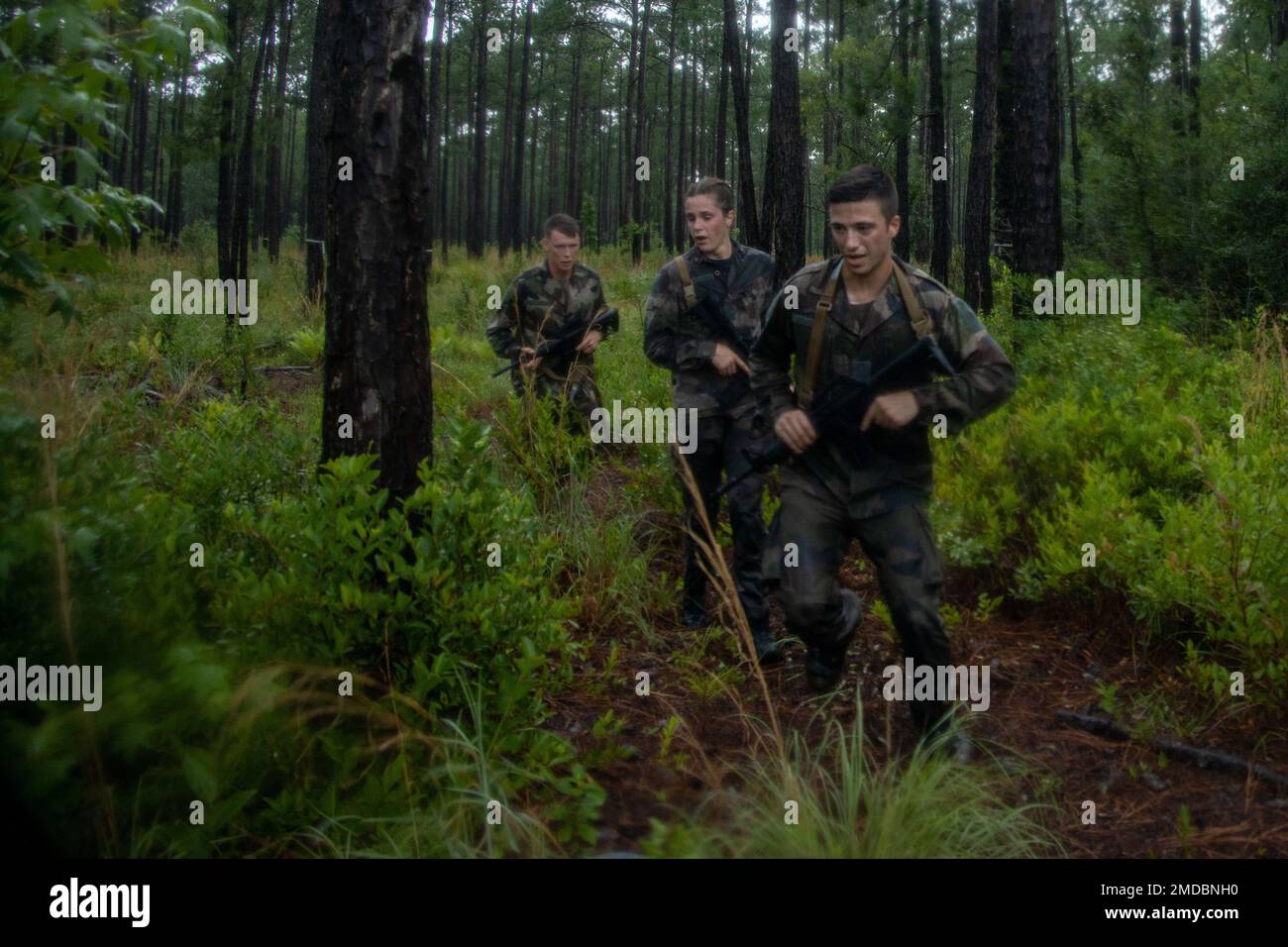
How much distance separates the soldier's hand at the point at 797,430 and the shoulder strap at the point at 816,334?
0.59 ft

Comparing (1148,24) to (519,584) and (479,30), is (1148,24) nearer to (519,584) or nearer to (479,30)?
(479,30)

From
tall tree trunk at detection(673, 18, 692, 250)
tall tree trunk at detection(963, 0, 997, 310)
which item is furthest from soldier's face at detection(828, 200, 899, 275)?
tall tree trunk at detection(673, 18, 692, 250)

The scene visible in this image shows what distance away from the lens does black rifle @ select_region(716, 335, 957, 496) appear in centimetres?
385

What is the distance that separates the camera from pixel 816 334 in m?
4.16

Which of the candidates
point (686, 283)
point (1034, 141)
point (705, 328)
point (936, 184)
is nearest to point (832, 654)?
point (705, 328)

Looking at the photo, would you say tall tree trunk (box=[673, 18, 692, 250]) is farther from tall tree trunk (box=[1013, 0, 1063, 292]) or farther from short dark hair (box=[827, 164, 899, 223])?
short dark hair (box=[827, 164, 899, 223])

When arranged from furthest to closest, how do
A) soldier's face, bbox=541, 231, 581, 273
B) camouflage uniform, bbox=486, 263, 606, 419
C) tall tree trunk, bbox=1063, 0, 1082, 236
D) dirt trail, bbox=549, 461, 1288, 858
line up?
tall tree trunk, bbox=1063, 0, 1082, 236, camouflage uniform, bbox=486, 263, 606, 419, soldier's face, bbox=541, 231, 581, 273, dirt trail, bbox=549, 461, 1288, 858

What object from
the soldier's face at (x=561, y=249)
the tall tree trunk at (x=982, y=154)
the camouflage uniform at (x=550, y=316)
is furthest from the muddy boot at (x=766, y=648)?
the tall tree trunk at (x=982, y=154)

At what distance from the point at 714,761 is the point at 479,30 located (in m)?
33.6

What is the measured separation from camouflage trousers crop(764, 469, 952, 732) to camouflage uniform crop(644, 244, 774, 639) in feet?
3.32

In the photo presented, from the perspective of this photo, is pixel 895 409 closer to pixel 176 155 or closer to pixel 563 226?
pixel 563 226

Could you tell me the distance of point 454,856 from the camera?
109 inches

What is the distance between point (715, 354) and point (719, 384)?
0.64 ft

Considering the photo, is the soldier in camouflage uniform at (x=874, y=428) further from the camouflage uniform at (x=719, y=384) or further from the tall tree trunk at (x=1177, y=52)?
the tall tree trunk at (x=1177, y=52)
